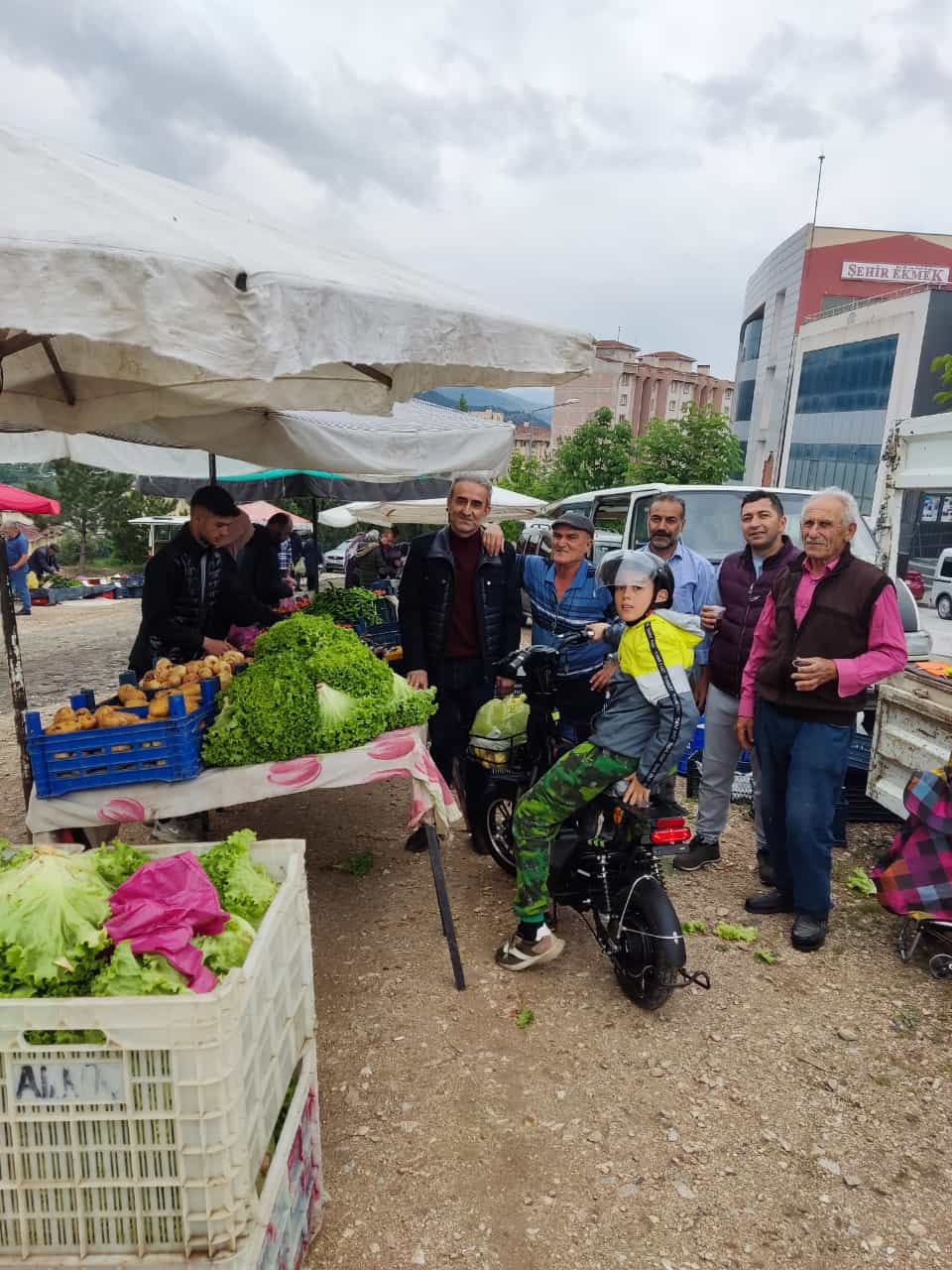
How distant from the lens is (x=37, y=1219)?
1.58 metres

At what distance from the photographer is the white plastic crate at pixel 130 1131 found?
149cm

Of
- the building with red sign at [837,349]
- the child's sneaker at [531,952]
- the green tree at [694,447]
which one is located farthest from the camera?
the building with red sign at [837,349]

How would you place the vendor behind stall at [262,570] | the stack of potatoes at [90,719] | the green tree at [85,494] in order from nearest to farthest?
the stack of potatoes at [90,719] → the vendor behind stall at [262,570] → the green tree at [85,494]

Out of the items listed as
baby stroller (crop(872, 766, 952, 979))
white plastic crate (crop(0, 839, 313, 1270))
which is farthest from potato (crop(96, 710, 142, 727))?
baby stroller (crop(872, 766, 952, 979))

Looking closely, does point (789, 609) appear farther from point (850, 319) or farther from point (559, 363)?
point (850, 319)

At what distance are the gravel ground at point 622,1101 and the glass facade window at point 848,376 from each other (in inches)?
1520

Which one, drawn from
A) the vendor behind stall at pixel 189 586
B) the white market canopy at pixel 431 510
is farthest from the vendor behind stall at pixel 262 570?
the white market canopy at pixel 431 510

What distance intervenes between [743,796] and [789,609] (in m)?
2.39

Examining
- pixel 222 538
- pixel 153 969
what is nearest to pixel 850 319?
pixel 222 538

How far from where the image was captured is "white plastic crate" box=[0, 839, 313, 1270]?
1493 mm

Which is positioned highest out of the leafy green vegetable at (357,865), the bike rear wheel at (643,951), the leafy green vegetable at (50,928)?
the leafy green vegetable at (50,928)

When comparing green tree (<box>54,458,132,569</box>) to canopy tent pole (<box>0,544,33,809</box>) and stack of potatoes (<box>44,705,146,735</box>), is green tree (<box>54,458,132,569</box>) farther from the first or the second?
stack of potatoes (<box>44,705,146,735</box>)

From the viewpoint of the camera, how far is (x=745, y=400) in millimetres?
60531

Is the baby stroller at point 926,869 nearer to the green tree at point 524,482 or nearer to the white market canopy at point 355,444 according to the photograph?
the white market canopy at point 355,444
